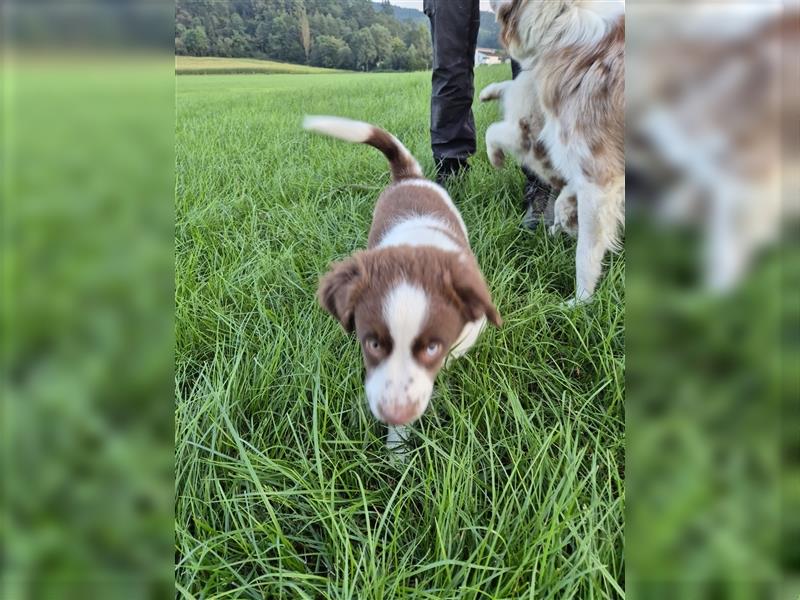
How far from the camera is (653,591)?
0.41 metres

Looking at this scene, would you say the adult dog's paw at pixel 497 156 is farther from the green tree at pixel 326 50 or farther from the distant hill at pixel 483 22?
the green tree at pixel 326 50

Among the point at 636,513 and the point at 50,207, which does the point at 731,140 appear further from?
the point at 50,207

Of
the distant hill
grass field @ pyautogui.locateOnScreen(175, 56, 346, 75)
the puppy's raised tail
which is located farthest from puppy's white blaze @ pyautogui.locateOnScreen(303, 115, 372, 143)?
the distant hill

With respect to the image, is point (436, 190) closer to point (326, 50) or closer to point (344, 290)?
point (344, 290)

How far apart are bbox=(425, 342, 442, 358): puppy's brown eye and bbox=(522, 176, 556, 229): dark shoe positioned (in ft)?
5.54

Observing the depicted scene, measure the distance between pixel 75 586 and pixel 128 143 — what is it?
0.38 metres

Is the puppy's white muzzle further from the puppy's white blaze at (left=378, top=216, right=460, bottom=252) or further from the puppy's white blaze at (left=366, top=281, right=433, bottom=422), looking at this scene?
the puppy's white blaze at (left=378, top=216, right=460, bottom=252)

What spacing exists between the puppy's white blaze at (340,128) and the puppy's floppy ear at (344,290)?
1146 mm

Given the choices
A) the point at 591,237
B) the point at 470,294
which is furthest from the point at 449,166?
the point at 470,294

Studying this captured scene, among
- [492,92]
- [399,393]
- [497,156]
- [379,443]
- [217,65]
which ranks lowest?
[379,443]

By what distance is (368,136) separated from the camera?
9.25 ft

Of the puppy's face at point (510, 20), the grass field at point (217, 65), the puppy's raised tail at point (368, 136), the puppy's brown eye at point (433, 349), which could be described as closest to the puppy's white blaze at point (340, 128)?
the puppy's raised tail at point (368, 136)

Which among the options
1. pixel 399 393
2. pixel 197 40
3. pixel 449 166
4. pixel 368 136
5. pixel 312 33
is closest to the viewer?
pixel 197 40

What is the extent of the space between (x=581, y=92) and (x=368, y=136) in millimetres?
1135
